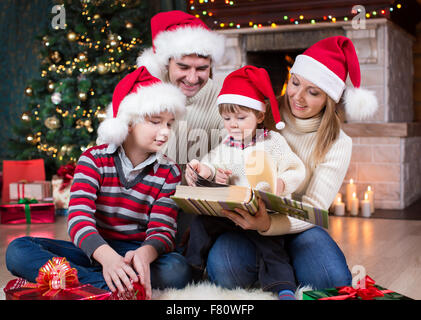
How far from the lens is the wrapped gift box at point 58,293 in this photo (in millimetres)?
1441

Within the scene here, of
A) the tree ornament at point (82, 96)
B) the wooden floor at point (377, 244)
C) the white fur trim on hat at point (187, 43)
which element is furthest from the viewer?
the tree ornament at point (82, 96)

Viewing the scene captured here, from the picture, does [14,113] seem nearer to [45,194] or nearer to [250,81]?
[45,194]

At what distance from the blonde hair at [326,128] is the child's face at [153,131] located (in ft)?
1.13

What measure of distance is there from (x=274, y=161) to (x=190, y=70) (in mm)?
504

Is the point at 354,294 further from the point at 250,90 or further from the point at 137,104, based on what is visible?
the point at 137,104

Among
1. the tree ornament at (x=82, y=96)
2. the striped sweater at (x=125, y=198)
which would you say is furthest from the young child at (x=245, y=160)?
the tree ornament at (x=82, y=96)

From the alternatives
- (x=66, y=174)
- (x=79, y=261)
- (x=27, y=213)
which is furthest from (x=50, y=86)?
(x=79, y=261)

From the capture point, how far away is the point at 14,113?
555cm

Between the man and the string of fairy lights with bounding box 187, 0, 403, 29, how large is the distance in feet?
6.60

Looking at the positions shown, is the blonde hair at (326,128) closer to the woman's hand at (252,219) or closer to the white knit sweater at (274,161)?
the white knit sweater at (274,161)

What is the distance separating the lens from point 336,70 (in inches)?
65.9

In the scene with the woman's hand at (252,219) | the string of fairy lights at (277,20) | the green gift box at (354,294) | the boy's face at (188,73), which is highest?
the string of fairy lights at (277,20)

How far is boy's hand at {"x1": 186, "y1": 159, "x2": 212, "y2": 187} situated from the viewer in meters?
1.65
